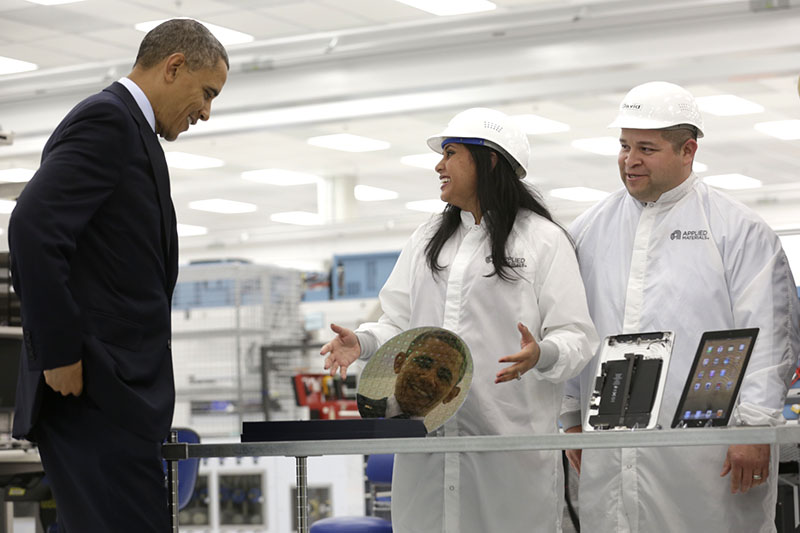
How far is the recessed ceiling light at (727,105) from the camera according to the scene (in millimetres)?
11258

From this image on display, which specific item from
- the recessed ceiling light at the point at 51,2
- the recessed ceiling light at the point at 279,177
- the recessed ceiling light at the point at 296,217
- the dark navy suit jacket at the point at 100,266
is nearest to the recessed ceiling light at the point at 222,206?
the recessed ceiling light at the point at 296,217

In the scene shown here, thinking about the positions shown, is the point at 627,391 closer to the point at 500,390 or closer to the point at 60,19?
the point at 500,390

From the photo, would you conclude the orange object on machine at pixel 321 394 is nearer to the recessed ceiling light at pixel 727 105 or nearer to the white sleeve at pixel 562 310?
the white sleeve at pixel 562 310

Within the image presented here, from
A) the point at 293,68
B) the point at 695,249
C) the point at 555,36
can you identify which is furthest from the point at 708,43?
the point at 695,249

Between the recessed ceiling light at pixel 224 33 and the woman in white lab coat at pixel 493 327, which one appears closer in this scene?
the woman in white lab coat at pixel 493 327

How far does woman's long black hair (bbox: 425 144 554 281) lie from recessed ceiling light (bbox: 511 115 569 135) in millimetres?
9658

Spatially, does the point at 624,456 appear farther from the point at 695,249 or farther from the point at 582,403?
the point at 695,249

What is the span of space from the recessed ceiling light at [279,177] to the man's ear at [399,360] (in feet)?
41.4

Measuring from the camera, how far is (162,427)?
1939mm

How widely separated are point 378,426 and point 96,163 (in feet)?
2.30

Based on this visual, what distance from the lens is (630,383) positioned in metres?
2.03

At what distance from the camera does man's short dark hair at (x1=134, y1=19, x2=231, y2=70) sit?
204cm

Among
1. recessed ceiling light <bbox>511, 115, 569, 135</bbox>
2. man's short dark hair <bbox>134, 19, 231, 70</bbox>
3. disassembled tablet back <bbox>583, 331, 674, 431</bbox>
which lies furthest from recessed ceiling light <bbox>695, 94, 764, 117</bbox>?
man's short dark hair <bbox>134, 19, 231, 70</bbox>

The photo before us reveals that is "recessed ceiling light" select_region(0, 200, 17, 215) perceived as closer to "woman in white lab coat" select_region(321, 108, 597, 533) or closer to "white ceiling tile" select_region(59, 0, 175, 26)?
Result: "woman in white lab coat" select_region(321, 108, 597, 533)
